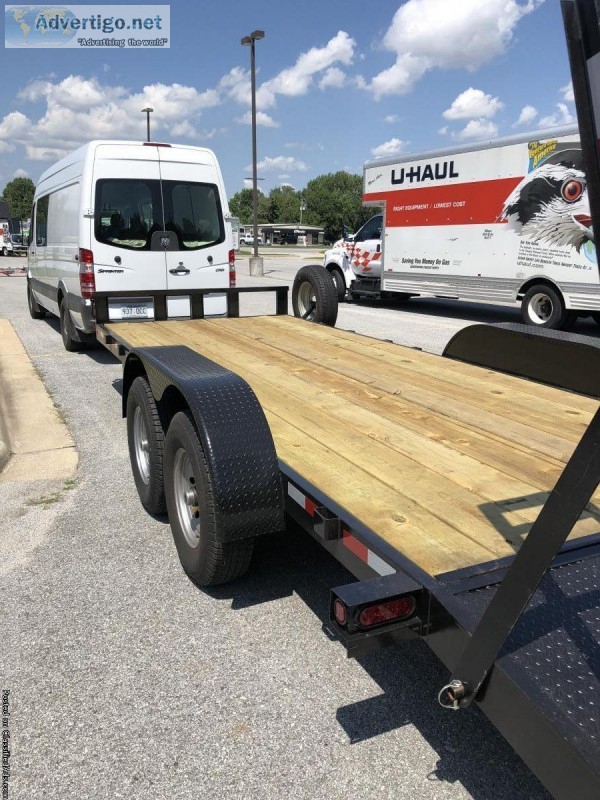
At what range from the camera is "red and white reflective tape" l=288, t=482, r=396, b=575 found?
80.1 inches

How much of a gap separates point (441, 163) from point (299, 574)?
37.8 ft

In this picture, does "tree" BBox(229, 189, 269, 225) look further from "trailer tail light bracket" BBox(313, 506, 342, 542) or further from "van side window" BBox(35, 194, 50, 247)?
"trailer tail light bracket" BBox(313, 506, 342, 542)

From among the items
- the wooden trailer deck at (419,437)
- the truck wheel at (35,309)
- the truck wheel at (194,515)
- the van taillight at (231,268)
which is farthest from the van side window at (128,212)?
the truck wheel at (194,515)

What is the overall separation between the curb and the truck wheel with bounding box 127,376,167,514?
0.90 m

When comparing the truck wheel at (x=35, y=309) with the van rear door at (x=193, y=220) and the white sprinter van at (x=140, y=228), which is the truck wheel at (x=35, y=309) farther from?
the van rear door at (x=193, y=220)

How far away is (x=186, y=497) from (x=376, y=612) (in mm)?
1544

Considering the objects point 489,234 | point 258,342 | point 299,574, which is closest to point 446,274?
point 489,234

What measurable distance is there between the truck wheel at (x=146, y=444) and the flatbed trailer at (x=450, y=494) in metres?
0.03

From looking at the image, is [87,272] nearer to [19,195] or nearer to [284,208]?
[19,195]

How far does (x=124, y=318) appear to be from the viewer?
7105mm

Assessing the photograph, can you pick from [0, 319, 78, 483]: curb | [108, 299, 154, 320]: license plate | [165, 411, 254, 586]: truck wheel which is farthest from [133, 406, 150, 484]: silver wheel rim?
[108, 299, 154, 320]: license plate

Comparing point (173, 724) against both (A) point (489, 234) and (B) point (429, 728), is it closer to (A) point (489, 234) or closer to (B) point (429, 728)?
(B) point (429, 728)

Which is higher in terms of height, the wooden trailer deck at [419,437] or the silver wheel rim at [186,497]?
the wooden trailer deck at [419,437]

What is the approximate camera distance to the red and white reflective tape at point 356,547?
2035mm
